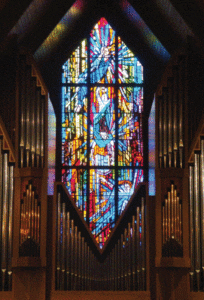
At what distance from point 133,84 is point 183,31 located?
8.87ft

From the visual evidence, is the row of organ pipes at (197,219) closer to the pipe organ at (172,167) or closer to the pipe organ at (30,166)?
the pipe organ at (172,167)

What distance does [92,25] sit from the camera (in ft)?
49.2

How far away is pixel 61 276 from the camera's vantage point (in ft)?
37.8

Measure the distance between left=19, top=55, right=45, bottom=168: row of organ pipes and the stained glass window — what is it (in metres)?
2.42

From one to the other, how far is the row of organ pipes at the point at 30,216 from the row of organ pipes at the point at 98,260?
0.97 ft

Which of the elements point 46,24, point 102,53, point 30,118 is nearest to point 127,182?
point 102,53

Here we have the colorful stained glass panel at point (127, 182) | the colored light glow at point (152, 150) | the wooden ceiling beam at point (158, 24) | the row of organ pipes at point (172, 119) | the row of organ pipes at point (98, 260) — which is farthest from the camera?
the colorful stained glass panel at point (127, 182)

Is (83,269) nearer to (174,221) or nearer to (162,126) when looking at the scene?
(174,221)

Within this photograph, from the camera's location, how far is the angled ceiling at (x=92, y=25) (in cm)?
1166

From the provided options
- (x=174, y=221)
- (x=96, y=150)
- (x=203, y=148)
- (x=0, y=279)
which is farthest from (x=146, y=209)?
(x=96, y=150)

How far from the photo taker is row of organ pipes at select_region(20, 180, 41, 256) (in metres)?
11.5

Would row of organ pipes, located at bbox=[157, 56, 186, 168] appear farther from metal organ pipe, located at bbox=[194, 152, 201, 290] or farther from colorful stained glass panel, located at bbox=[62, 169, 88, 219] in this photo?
colorful stained glass panel, located at bbox=[62, 169, 88, 219]

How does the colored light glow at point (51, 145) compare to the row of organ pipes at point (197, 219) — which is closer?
the row of organ pipes at point (197, 219)

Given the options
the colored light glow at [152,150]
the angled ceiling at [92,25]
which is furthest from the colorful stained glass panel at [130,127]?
the colored light glow at [152,150]
